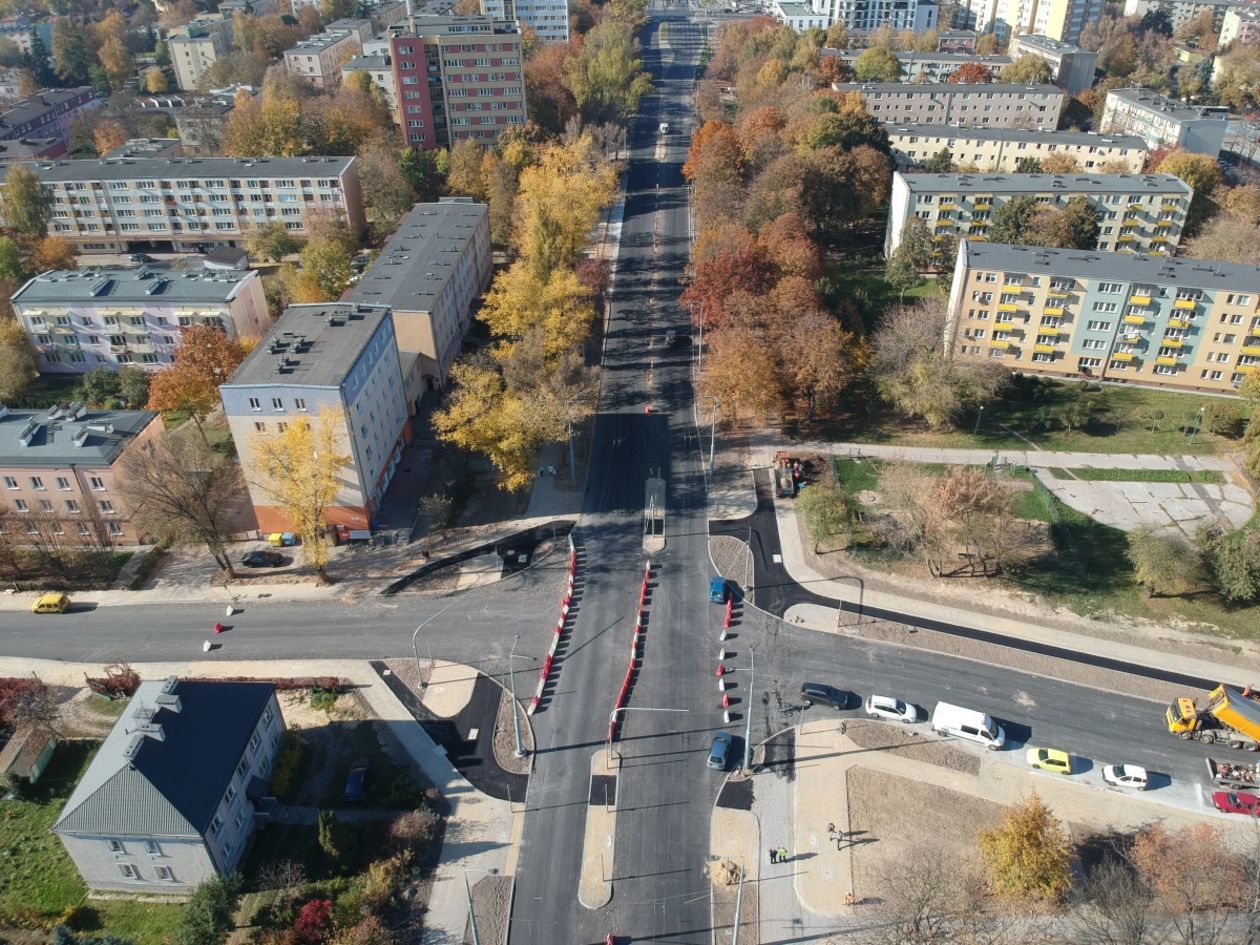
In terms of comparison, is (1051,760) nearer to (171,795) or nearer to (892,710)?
(892,710)

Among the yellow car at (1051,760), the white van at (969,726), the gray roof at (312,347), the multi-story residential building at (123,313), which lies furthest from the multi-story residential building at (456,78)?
the yellow car at (1051,760)

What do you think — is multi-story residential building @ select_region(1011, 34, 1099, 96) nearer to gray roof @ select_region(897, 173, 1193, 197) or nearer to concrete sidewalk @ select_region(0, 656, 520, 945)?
gray roof @ select_region(897, 173, 1193, 197)

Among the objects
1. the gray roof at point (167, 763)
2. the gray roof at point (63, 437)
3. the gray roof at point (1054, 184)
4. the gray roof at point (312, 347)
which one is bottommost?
the gray roof at point (167, 763)

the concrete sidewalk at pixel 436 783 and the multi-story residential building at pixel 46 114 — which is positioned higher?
the multi-story residential building at pixel 46 114

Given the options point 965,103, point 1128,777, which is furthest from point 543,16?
Answer: point 1128,777

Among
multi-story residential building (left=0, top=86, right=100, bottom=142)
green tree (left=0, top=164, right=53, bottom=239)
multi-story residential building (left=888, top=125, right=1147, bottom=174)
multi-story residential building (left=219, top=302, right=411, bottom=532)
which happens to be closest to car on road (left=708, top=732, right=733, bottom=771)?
multi-story residential building (left=219, top=302, right=411, bottom=532)

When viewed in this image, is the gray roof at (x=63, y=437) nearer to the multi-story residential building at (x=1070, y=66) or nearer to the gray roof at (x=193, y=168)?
the gray roof at (x=193, y=168)
